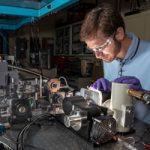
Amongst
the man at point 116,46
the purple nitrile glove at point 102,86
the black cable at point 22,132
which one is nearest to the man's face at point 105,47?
the man at point 116,46

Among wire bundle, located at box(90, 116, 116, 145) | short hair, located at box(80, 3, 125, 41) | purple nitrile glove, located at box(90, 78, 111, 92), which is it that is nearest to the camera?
wire bundle, located at box(90, 116, 116, 145)

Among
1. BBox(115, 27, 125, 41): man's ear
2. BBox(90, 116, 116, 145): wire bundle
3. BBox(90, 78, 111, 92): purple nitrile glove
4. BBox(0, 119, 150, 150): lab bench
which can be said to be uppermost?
BBox(115, 27, 125, 41): man's ear

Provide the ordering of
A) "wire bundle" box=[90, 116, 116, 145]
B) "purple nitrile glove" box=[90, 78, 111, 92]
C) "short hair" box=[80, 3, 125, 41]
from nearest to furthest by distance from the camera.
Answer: "wire bundle" box=[90, 116, 116, 145] → "purple nitrile glove" box=[90, 78, 111, 92] → "short hair" box=[80, 3, 125, 41]

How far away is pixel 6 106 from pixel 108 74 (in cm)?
87

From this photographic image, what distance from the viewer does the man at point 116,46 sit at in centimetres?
115

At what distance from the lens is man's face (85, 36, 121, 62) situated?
121 centimetres

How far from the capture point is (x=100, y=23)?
3.78 feet

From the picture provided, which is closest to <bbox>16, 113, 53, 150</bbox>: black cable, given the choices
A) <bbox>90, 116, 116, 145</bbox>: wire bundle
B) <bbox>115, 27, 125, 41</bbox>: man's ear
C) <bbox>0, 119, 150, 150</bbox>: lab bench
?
<bbox>0, 119, 150, 150</bbox>: lab bench

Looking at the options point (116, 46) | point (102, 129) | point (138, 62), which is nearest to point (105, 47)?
point (116, 46)

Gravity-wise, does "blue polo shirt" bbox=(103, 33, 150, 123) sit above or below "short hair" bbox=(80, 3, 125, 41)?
below

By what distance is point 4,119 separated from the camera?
3.26 ft

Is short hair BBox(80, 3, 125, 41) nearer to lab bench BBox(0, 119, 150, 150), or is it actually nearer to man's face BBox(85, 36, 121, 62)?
man's face BBox(85, 36, 121, 62)

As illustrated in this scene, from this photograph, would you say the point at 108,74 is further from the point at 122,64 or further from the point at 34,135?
the point at 34,135

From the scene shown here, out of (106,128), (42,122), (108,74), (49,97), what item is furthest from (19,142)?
(108,74)
